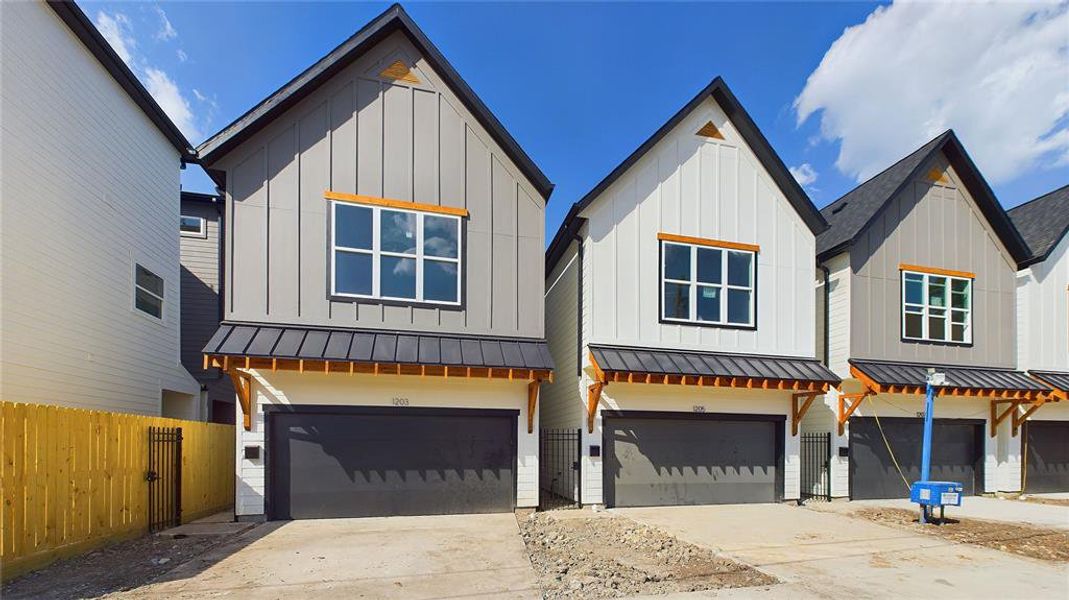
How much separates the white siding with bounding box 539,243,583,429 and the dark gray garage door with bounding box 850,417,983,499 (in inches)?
272

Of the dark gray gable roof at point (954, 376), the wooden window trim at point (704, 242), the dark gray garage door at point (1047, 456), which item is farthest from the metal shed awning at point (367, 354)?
the dark gray garage door at point (1047, 456)

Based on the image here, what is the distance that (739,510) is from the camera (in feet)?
35.6

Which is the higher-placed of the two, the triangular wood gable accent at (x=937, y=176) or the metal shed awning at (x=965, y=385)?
the triangular wood gable accent at (x=937, y=176)

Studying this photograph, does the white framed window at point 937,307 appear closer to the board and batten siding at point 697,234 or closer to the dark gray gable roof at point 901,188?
the dark gray gable roof at point 901,188

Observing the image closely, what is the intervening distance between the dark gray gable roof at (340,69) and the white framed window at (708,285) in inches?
127

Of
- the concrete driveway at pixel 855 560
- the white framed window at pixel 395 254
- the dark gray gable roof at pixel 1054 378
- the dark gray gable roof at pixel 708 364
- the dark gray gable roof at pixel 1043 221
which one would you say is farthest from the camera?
the dark gray gable roof at pixel 1043 221

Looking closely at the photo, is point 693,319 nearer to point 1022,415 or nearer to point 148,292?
point 1022,415

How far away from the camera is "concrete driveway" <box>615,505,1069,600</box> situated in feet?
19.9

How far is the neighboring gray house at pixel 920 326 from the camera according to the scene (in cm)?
1265

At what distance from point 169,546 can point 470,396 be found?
510 centimetres

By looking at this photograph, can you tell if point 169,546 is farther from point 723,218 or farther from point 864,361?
point 864,361

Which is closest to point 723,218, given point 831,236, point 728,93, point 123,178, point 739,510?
point 728,93

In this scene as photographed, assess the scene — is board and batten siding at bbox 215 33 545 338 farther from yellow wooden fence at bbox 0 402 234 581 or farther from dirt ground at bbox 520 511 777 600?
dirt ground at bbox 520 511 777 600

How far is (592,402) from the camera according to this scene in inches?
421
